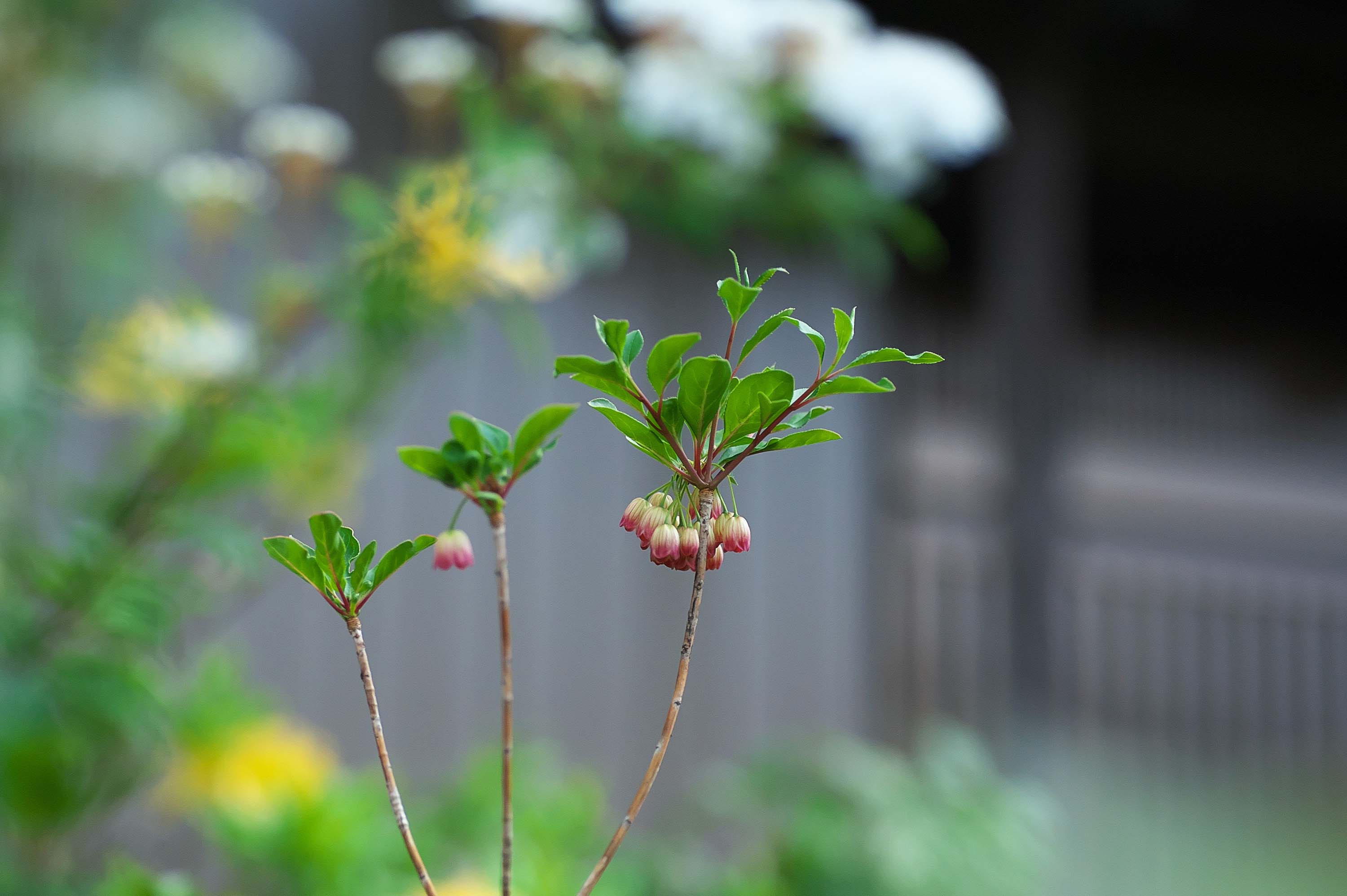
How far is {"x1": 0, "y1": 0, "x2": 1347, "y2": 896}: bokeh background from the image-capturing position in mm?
761

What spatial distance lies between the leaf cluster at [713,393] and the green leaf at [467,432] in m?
0.02

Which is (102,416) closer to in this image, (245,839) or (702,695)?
(245,839)

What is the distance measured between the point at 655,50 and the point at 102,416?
3.32ft

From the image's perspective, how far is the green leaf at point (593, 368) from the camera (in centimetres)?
20

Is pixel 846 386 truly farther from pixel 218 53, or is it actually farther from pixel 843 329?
pixel 218 53

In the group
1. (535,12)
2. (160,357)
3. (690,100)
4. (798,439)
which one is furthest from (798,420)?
(690,100)

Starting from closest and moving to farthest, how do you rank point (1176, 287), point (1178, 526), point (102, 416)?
point (102, 416)
point (1178, 526)
point (1176, 287)

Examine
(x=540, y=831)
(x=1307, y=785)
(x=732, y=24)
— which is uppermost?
(x=732, y=24)

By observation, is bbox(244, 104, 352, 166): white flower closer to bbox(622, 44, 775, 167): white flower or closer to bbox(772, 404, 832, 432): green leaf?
bbox(622, 44, 775, 167): white flower

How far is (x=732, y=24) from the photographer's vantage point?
98cm

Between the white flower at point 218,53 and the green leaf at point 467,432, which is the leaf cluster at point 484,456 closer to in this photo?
the green leaf at point 467,432

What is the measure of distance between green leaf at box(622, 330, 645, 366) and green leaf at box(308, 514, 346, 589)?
0.24ft

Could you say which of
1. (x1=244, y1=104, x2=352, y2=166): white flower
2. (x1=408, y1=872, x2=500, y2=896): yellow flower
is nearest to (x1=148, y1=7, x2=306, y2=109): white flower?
(x1=244, y1=104, x2=352, y2=166): white flower

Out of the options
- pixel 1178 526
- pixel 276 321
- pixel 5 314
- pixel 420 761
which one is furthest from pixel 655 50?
pixel 1178 526
